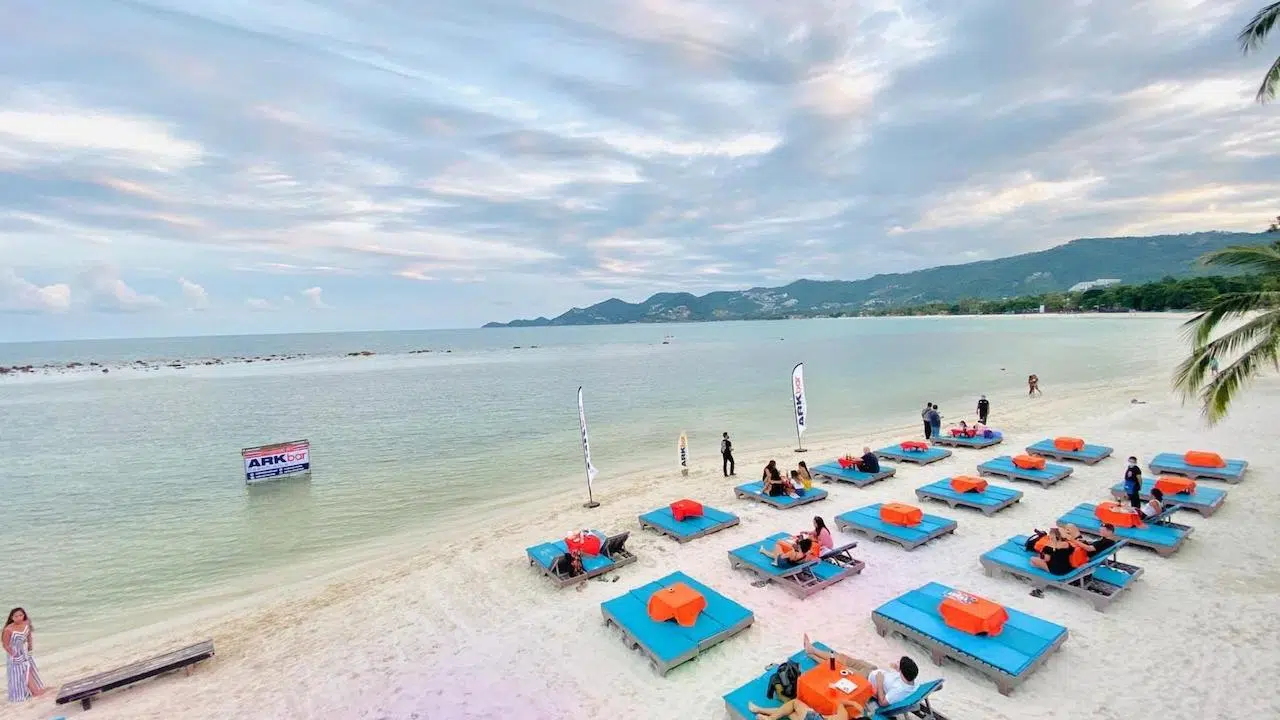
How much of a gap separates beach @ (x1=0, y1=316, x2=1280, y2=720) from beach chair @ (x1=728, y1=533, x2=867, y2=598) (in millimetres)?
207

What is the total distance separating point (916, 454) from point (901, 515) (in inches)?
291

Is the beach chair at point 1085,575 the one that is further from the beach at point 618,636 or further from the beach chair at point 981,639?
the beach chair at point 981,639

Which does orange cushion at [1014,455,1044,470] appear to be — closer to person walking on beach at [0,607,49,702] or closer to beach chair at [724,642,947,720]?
beach chair at [724,642,947,720]

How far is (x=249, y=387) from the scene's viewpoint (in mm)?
63500

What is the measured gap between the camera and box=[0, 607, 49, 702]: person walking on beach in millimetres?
8039

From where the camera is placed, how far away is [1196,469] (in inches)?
572

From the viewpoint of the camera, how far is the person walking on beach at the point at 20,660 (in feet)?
26.4

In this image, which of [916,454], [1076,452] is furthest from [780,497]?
→ [1076,452]

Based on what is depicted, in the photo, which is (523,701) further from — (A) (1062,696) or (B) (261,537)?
(B) (261,537)

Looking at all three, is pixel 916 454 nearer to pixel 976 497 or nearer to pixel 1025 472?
pixel 1025 472

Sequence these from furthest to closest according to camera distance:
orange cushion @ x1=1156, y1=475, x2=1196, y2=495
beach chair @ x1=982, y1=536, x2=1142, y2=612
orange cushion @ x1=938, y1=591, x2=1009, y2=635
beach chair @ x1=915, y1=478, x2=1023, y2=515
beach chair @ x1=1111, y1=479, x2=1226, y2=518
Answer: beach chair @ x1=915, y1=478, x2=1023, y2=515 < orange cushion @ x1=1156, y1=475, x2=1196, y2=495 < beach chair @ x1=1111, y1=479, x2=1226, y2=518 < beach chair @ x1=982, y1=536, x2=1142, y2=612 < orange cushion @ x1=938, y1=591, x2=1009, y2=635

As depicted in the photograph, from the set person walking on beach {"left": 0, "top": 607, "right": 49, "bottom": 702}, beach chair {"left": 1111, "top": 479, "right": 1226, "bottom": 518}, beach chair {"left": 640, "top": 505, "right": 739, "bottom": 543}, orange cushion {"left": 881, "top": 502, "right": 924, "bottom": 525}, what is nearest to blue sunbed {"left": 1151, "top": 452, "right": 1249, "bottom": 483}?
beach chair {"left": 1111, "top": 479, "right": 1226, "bottom": 518}

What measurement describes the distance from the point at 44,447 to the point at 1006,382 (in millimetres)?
62935

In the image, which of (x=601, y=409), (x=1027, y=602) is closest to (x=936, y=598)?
(x=1027, y=602)
